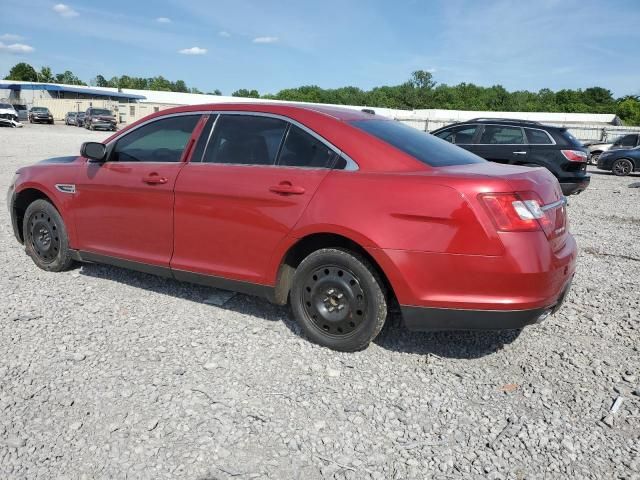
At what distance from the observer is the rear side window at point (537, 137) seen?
10594mm

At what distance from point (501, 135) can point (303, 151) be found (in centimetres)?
840

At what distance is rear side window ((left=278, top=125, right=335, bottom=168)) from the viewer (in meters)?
3.60

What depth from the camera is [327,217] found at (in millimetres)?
3400

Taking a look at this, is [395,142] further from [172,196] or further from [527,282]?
[172,196]

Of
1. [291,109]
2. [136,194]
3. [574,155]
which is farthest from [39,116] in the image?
[291,109]

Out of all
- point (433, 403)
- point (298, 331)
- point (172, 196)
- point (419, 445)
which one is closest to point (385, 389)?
point (433, 403)

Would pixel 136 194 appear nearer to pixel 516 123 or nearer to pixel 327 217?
pixel 327 217

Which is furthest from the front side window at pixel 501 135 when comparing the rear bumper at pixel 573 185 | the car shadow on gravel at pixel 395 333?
the car shadow on gravel at pixel 395 333

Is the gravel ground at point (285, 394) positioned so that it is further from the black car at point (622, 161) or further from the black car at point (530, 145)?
the black car at point (622, 161)

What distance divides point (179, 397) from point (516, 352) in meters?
2.29

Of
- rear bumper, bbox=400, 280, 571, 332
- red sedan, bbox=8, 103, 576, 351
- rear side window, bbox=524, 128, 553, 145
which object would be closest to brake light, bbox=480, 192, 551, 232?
red sedan, bbox=8, 103, 576, 351

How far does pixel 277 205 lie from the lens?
3.63 meters

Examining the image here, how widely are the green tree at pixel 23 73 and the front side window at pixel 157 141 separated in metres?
133

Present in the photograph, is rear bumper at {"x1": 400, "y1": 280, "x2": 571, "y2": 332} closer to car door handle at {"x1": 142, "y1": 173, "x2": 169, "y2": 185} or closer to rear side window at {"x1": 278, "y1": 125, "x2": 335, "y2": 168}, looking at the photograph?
rear side window at {"x1": 278, "y1": 125, "x2": 335, "y2": 168}
